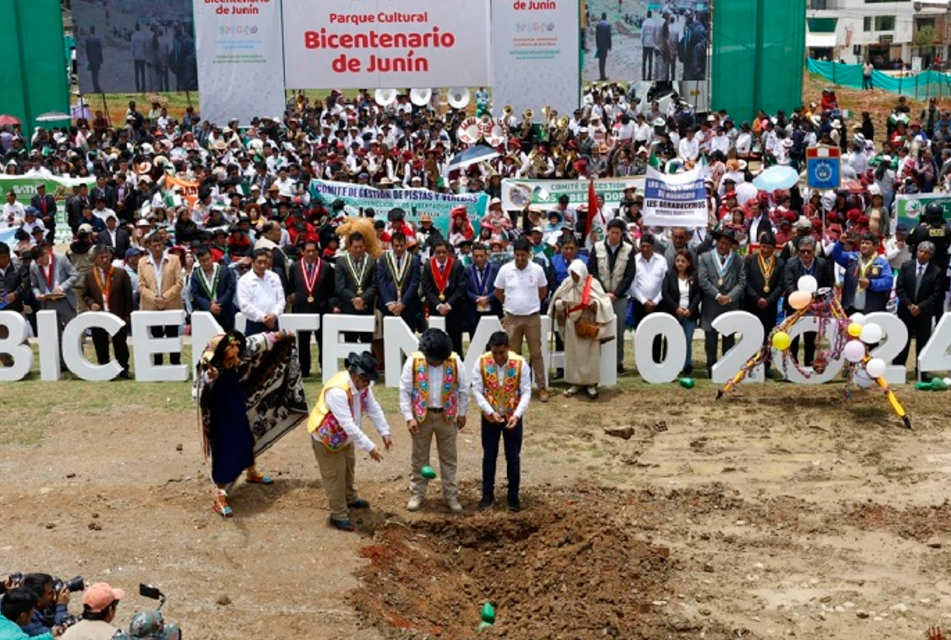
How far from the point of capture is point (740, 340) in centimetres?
1503

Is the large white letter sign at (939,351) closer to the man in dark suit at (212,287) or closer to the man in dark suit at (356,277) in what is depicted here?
the man in dark suit at (356,277)

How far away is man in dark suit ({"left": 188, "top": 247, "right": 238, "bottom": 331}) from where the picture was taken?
1542cm

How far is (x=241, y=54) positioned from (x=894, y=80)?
25758 millimetres

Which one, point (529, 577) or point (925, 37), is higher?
point (925, 37)

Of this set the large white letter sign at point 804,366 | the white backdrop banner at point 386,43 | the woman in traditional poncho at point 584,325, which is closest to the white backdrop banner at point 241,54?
the white backdrop banner at point 386,43

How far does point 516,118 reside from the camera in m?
31.1

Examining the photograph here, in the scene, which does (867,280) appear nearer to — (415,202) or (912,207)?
(912,207)

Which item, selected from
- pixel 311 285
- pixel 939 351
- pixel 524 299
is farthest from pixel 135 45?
pixel 939 351

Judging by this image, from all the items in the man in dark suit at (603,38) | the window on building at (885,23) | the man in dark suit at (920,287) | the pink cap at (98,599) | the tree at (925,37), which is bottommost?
the pink cap at (98,599)

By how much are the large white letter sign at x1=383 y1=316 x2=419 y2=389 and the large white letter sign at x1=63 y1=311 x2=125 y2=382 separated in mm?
3291

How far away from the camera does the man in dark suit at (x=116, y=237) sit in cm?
1983

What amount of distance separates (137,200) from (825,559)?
56.9ft

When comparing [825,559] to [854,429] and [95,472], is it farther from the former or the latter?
[95,472]

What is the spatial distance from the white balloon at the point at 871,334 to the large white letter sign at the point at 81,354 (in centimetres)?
857
